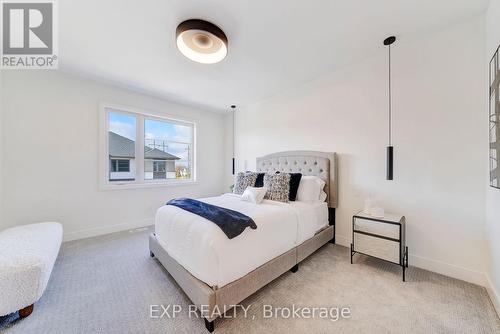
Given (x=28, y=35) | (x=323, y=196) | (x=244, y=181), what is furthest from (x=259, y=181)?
(x=28, y=35)

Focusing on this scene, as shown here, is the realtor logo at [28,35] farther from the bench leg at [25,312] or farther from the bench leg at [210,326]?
the bench leg at [210,326]

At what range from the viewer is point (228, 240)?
1.54 m

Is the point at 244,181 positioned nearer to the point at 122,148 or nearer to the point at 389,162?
the point at 389,162

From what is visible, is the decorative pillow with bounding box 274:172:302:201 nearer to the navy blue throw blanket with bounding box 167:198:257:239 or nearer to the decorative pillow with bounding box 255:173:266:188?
the decorative pillow with bounding box 255:173:266:188

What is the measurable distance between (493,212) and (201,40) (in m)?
3.20

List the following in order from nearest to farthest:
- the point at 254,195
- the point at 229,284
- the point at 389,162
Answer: the point at 229,284 < the point at 389,162 < the point at 254,195

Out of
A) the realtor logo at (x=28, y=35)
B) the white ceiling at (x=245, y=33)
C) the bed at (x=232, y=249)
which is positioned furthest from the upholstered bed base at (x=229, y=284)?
the realtor logo at (x=28, y=35)

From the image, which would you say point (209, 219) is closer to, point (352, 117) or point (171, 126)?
point (352, 117)

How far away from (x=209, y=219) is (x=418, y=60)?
296cm

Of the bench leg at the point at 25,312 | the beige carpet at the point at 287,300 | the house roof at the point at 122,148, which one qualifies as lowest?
the beige carpet at the point at 287,300

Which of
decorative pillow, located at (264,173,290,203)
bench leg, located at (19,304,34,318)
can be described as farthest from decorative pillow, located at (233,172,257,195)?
bench leg, located at (19,304,34,318)

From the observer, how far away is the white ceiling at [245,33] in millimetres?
1771

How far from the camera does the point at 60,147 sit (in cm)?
296

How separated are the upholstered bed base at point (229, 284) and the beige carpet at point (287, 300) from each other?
139 millimetres
